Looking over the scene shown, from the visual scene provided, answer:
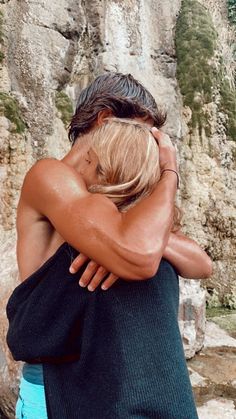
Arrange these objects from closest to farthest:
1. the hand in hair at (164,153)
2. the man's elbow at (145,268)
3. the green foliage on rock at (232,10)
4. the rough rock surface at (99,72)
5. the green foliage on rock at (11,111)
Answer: the man's elbow at (145,268), the hand in hair at (164,153), the green foliage on rock at (11,111), the rough rock surface at (99,72), the green foliage on rock at (232,10)

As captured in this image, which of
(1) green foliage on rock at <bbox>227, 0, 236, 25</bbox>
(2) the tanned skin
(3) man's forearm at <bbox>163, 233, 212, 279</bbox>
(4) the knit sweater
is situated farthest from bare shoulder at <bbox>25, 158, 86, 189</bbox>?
(1) green foliage on rock at <bbox>227, 0, 236, 25</bbox>

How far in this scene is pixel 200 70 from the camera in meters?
7.34

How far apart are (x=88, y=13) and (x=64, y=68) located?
103 cm

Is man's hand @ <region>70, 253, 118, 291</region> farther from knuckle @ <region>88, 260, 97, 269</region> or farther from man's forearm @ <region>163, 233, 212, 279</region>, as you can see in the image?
man's forearm @ <region>163, 233, 212, 279</region>

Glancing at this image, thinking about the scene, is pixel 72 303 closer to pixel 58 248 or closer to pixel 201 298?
pixel 58 248

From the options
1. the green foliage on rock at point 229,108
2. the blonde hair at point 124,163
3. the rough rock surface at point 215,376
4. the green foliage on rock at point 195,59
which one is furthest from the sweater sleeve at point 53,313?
the green foliage on rock at point 229,108

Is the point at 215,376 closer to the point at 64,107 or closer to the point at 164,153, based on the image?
the point at 164,153

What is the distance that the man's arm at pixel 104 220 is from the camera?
1.30 m

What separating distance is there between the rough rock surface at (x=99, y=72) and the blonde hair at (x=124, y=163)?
147 inches

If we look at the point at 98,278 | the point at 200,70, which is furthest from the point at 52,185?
the point at 200,70

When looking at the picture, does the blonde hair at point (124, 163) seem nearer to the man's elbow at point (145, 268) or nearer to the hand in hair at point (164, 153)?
the hand in hair at point (164, 153)

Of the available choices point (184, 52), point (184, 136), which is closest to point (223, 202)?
point (184, 136)

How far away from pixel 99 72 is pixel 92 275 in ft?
18.7

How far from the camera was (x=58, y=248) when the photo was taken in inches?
57.2
